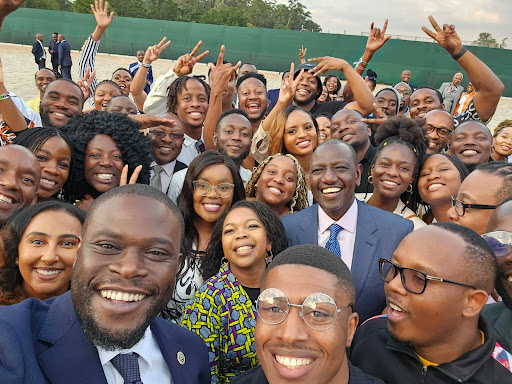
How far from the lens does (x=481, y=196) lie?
124 inches

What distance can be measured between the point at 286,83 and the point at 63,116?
100 inches

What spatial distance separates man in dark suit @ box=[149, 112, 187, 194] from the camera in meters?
4.75

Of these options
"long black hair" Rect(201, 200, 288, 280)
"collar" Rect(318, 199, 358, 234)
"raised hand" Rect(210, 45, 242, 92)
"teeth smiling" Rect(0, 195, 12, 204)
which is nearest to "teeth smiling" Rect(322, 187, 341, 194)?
"collar" Rect(318, 199, 358, 234)

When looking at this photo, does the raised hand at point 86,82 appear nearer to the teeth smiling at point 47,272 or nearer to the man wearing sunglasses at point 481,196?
the teeth smiling at point 47,272

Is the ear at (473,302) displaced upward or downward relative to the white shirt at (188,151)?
upward

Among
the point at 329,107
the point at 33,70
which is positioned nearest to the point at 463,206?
the point at 329,107

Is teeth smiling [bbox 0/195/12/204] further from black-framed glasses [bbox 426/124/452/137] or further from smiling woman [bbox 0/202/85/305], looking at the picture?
black-framed glasses [bbox 426/124/452/137]

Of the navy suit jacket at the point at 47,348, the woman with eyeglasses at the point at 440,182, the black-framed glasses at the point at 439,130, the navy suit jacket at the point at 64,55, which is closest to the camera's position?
the navy suit jacket at the point at 47,348

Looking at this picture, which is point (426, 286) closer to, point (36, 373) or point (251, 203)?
point (251, 203)

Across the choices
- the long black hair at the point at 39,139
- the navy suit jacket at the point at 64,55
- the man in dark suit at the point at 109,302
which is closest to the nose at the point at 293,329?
the man in dark suit at the point at 109,302

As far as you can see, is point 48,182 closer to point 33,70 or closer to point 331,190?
point 331,190

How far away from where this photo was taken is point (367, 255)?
10.8 ft

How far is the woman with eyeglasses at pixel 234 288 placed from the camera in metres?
2.71

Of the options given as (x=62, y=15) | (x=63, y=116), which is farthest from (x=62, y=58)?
(x=62, y=15)
